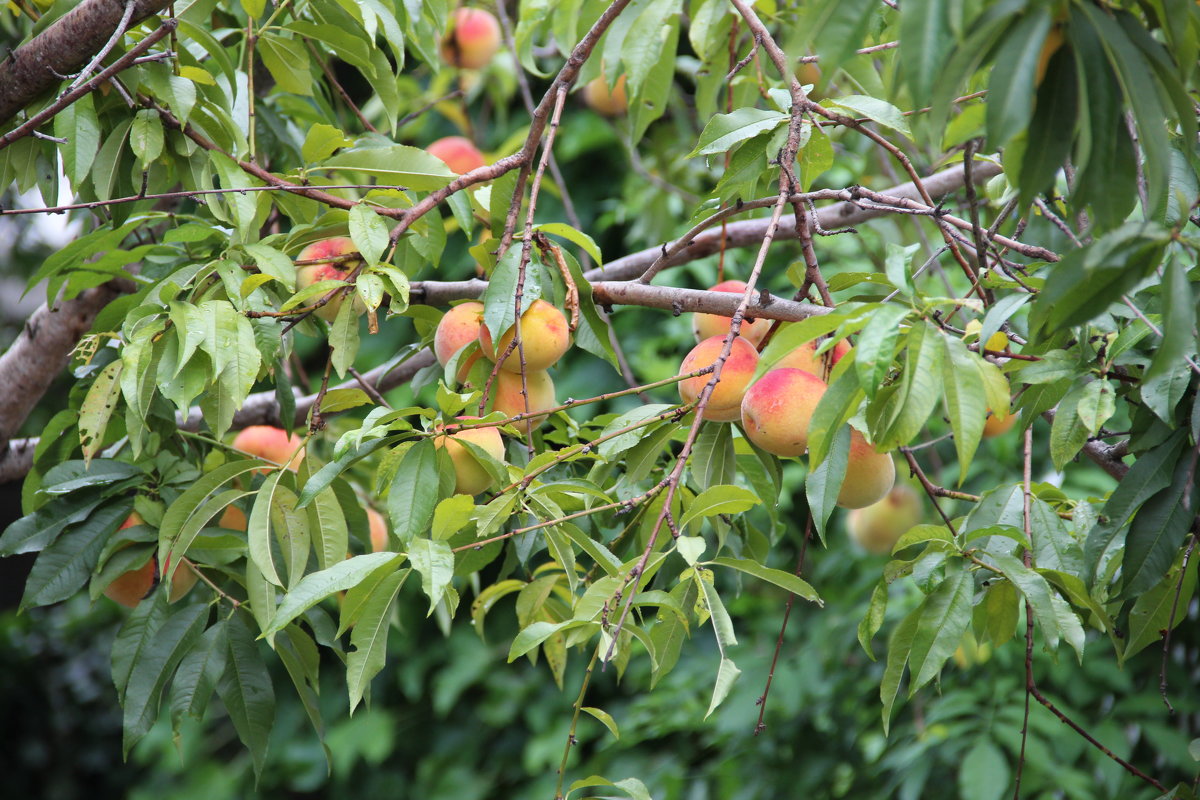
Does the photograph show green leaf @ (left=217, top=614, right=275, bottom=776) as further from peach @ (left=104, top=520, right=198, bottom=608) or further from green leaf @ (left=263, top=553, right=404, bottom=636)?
green leaf @ (left=263, top=553, right=404, bottom=636)

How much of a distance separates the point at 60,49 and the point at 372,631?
2.11 ft

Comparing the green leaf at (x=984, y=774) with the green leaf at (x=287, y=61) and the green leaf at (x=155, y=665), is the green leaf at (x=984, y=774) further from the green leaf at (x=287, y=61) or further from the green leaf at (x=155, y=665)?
the green leaf at (x=287, y=61)

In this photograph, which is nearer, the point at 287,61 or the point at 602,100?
the point at 287,61

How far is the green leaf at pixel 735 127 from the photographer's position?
0.95 metres

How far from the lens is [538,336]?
0.98 metres

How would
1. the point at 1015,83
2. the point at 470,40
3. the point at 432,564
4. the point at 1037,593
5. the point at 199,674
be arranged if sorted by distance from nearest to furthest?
1. the point at 1015,83
2. the point at 432,564
3. the point at 1037,593
4. the point at 199,674
5. the point at 470,40

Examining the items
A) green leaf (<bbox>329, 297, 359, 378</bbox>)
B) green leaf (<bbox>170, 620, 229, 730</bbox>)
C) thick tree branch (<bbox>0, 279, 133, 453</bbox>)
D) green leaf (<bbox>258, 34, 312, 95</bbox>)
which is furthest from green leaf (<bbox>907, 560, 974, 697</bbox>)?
thick tree branch (<bbox>0, 279, 133, 453</bbox>)

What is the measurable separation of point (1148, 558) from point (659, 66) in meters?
0.78

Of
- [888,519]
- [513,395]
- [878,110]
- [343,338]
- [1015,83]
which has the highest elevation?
[1015,83]

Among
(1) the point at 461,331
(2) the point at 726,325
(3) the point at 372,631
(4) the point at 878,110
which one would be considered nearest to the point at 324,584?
(3) the point at 372,631

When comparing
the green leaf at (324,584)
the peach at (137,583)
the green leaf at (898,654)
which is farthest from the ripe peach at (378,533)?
the green leaf at (898,654)

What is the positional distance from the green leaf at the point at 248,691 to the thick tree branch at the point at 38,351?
0.54 metres

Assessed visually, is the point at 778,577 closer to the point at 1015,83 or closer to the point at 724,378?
the point at 724,378

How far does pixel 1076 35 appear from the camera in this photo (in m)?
0.55
